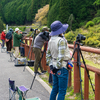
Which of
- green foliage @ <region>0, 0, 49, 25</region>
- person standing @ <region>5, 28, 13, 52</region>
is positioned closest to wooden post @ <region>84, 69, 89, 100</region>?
person standing @ <region>5, 28, 13, 52</region>

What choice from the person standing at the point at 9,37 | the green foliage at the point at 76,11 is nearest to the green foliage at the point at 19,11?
the green foliage at the point at 76,11

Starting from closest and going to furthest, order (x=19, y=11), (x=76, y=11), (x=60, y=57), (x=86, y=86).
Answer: (x=60, y=57) < (x=86, y=86) < (x=76, y=11) < (x=19, y=11)

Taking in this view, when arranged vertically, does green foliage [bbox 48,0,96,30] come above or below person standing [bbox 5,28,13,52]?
above

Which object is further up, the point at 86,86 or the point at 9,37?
the point at 9,37

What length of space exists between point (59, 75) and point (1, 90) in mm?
2556

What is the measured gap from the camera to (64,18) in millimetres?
34062

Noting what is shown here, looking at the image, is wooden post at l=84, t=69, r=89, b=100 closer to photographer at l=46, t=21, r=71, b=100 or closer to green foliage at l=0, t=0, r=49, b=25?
photographer at l=46, t=21, r=71, b=100

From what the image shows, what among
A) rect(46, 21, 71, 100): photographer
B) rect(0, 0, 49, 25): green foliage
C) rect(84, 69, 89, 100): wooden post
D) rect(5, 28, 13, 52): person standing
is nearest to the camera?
rect(46, 21, 71, 100): photographer

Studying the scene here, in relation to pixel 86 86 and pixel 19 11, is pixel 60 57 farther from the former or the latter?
pixel 19 11

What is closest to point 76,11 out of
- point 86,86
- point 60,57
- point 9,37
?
point 9,37

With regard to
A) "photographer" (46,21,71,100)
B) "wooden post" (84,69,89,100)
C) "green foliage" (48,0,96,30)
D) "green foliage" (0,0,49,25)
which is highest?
"green foliage" (0,0,49,25)

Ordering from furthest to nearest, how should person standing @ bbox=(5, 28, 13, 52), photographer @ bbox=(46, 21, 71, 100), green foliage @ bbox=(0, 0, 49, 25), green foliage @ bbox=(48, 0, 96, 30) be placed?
green foliage @ bbox=(0, 0, 49, 25) < green foliage @ bbox=(48, 0, 96, 30) < person standing @ bbox=(5, 28, 13, 52) < photographer @ bbox=(46, 21, 71, 100)

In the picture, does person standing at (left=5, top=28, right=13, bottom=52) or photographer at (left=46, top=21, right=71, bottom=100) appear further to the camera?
person standing at (left=5, top=28, right=13, bottom=52)

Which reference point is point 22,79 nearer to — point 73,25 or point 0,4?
point 73,25
